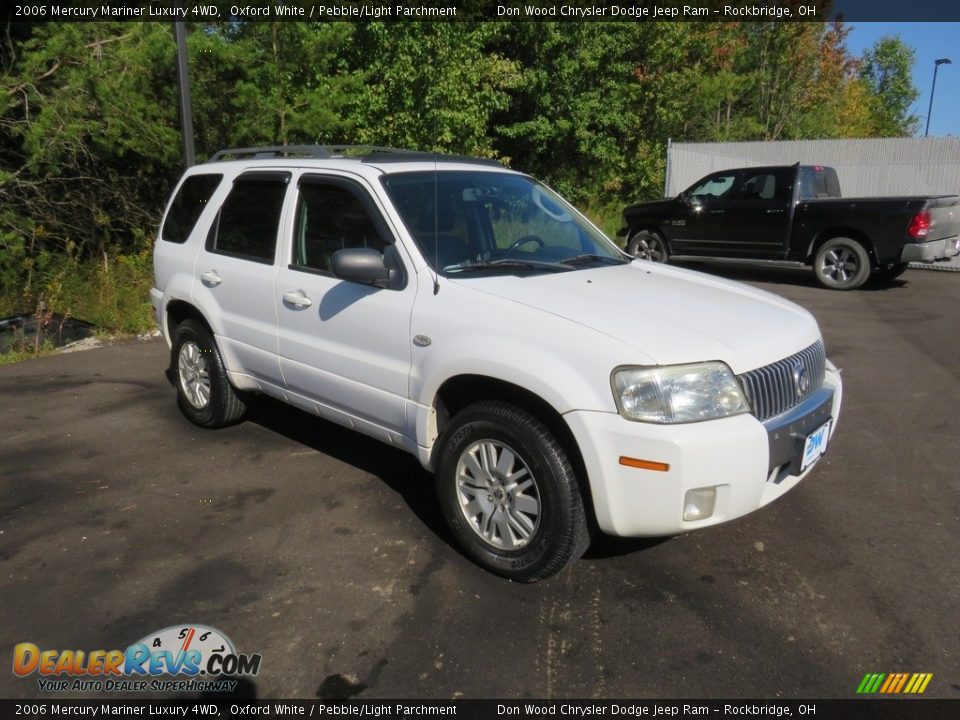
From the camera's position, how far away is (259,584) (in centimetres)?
354

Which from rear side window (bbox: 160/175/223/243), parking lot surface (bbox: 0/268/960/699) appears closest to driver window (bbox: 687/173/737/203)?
parking lot surface (bbox: 0/268/960/699)

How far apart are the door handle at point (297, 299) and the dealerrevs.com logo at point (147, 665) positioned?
1830mm

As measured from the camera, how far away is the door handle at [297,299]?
4.34 m

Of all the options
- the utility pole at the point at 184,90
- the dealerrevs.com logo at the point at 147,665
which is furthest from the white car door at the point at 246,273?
the utility pole at the point at 184,90

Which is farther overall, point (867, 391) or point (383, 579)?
point (867, 391)

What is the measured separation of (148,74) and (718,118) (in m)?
22.2

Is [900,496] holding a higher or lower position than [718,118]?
lower

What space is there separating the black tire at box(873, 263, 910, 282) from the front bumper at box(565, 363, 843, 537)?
9.77m

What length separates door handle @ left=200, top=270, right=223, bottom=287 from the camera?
5.07 metres

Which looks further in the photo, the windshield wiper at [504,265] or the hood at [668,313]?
the windshield wiper at [504,265]

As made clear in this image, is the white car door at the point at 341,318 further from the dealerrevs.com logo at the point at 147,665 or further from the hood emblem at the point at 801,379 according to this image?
the hood emblem at the point at 801,379

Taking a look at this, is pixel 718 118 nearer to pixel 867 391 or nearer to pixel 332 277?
pixel 867 391

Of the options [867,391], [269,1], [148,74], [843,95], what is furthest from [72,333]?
[843,95]

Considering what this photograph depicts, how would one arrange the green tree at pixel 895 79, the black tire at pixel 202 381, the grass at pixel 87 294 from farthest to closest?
the green tree at pixel 895 79, the grass at pixel 87 294, the black tire at pixel 202 381
